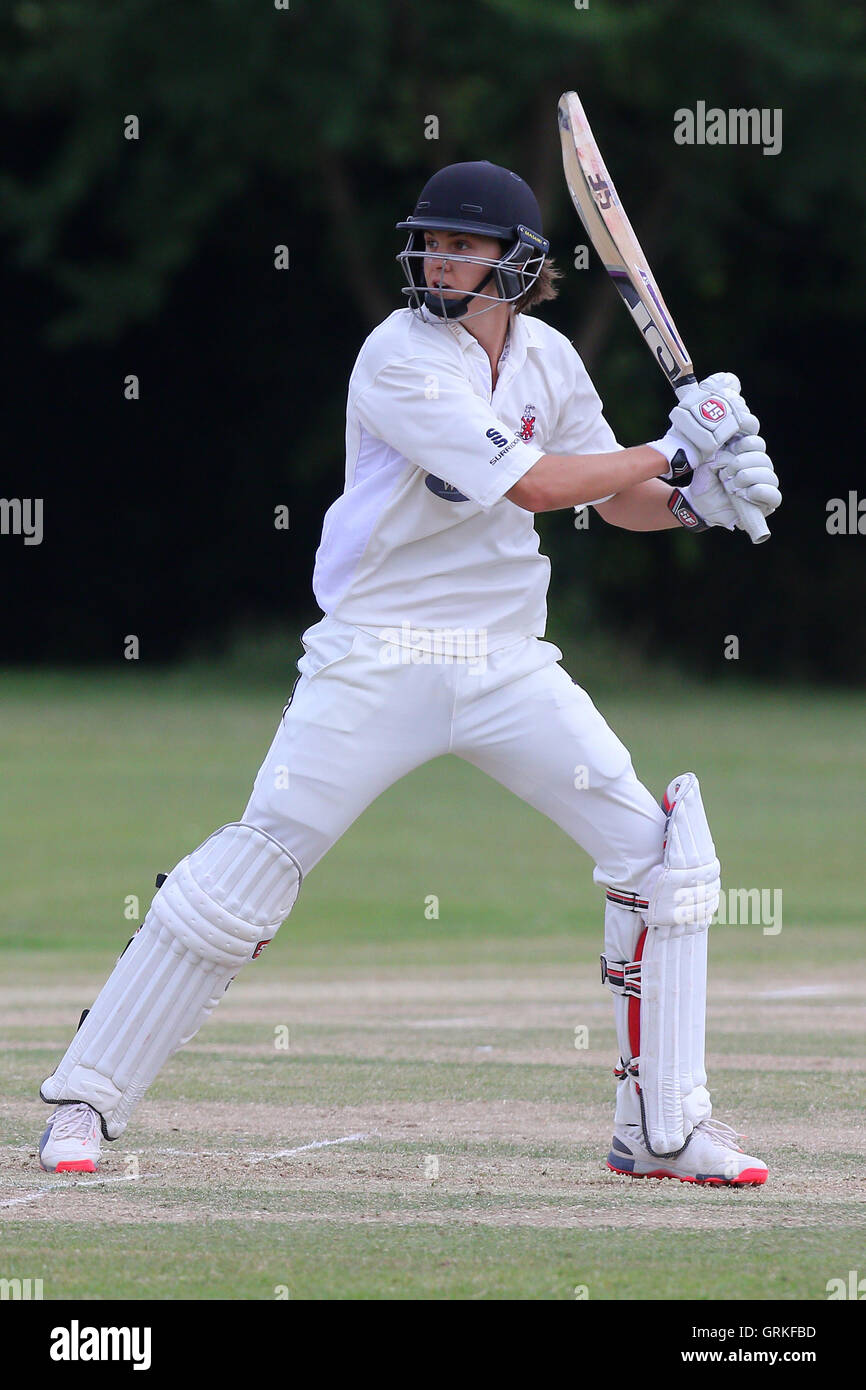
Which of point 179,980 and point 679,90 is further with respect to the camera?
point 679,90

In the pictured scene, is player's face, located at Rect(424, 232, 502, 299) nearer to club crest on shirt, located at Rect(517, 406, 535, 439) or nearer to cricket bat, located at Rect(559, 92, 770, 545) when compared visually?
club crest on shirt, located at Rect(517, 406, 535, 439)

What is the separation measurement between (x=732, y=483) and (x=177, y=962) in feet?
5.39

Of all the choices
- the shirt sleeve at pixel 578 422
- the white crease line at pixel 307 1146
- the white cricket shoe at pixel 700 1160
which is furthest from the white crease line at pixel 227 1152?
the shirt sleeve at pixel 578 422

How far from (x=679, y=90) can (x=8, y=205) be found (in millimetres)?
7923

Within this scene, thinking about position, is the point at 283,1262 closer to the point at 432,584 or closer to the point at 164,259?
the point at 432,584

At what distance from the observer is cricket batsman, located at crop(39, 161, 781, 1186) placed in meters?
4.70

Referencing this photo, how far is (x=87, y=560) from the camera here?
26859mm

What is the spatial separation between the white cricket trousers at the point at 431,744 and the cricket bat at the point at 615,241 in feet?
3.01

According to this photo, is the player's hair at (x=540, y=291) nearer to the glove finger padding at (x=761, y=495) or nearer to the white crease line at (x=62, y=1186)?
the glove finger padding at (x=761, y=495)

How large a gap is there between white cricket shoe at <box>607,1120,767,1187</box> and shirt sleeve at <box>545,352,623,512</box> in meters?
1.50

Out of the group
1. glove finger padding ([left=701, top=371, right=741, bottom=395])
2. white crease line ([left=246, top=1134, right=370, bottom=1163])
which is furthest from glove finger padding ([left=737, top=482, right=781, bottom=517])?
white crease line ([left=246, top=1134, right=370, bottom=1163])

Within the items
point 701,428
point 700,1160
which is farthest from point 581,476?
point 700,1160
